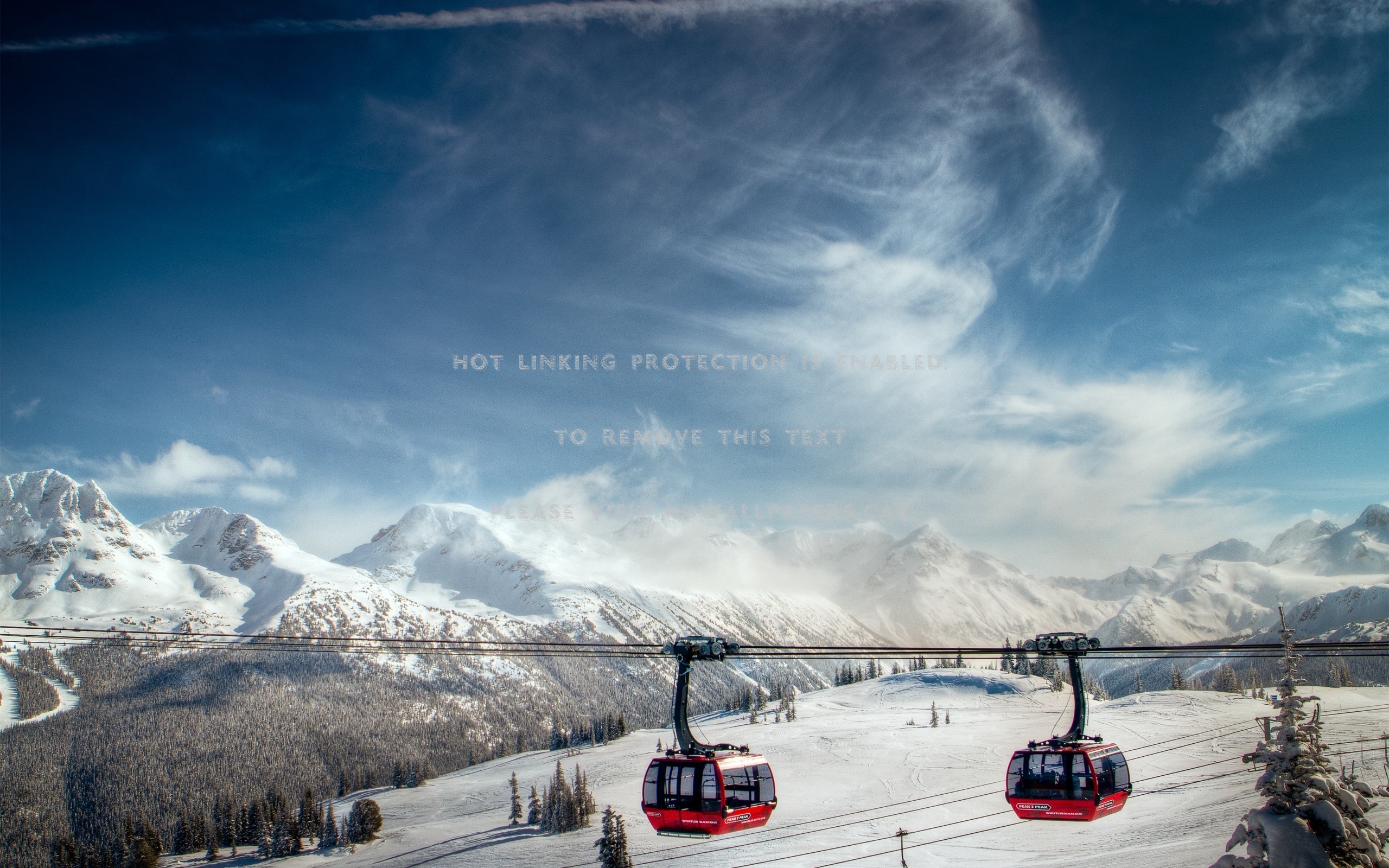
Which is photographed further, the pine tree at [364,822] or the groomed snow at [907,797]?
the pine tree at [364,822]

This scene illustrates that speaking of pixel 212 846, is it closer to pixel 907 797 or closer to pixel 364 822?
pixel 364 822

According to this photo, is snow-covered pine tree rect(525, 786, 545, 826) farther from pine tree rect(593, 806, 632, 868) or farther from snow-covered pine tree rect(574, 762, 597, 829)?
pine tree rect(593, 806, 632, 868)

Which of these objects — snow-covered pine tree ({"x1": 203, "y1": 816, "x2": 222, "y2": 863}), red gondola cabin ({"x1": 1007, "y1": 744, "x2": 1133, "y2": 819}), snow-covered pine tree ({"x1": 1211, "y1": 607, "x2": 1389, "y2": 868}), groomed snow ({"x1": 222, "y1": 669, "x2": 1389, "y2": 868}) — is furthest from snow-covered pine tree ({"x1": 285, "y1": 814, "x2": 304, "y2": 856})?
snow-covered pine tree ({"x1": 1211, "y1": 607, "x2": 1389, "y2": 868})

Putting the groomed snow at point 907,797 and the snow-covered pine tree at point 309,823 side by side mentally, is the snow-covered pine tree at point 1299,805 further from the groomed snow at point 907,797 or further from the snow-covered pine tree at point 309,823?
the snow-covered pine tree at point 309,823

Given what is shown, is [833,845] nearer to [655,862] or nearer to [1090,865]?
[655,862]

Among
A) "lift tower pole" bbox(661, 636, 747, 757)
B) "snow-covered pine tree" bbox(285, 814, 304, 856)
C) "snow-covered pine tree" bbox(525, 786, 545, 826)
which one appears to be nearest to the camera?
"lift tower pole" bbox(661, 636, 747, 757)

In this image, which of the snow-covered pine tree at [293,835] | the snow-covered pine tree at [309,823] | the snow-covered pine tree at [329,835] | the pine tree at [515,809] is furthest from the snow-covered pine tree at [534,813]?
the snow-covered pine tree at [309,823]
